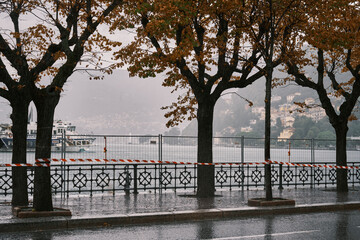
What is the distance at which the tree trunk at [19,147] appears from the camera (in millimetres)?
12805

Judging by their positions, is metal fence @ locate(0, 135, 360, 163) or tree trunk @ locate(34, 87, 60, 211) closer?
tree trunk @ locate(34, 87, 60, 211)

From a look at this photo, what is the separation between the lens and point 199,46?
15438 mm

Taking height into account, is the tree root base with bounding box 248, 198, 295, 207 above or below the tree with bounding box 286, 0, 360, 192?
below

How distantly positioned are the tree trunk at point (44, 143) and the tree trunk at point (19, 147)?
152cm

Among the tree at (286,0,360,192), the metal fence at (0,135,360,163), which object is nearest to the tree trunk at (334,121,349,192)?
the tree at (286,0,360,192)

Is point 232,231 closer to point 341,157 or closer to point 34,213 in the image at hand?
point 34,213

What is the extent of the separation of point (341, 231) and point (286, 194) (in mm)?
7148

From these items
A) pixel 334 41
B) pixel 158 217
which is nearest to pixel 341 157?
pixel 334 41

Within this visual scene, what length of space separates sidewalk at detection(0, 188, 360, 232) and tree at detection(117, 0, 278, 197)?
174cm

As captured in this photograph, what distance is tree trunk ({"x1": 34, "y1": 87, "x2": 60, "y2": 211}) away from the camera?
11.1 m

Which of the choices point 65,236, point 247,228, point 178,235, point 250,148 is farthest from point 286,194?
point 65,236

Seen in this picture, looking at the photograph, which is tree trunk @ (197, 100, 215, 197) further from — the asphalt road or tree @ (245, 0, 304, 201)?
the asphalt road

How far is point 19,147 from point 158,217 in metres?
4.35

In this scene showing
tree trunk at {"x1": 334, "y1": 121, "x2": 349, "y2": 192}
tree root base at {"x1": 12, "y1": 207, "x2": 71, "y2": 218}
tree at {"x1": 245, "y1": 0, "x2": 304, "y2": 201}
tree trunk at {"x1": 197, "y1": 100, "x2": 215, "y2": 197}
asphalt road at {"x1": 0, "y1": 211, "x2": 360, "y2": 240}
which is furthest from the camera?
tree trunk at {"x1": 334, "y1": 121, "x2": 349, "y2": 192}
